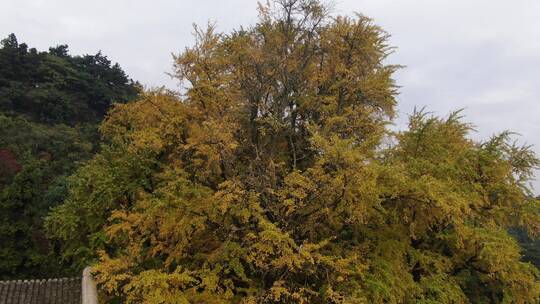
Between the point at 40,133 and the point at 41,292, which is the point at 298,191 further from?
the point at 40,133

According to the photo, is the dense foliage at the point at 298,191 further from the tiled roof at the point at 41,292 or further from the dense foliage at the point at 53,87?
the dense foliage at the point at 53,87

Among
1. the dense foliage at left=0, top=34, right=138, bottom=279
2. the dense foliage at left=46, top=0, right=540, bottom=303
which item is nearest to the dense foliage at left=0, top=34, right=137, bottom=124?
the dense foliage at left=0, top=34, right=138, bottom=279

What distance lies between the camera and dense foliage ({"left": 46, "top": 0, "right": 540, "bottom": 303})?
8.66 metres

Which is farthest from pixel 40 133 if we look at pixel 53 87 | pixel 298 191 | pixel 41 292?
pixel 298 191

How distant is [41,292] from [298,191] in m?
9.84

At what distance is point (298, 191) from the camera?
872 cm

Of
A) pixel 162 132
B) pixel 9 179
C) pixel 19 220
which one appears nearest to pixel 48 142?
pixel 9 179

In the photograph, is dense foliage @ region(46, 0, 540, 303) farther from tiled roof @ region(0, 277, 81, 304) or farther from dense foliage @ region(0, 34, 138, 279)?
dense foliage @ region(0, 34, 138, 279)

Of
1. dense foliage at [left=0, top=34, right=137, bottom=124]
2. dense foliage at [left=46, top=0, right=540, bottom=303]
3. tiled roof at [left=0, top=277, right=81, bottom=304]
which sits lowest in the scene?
tiled roof at [left=0, top=277, right=81, bottom=304]

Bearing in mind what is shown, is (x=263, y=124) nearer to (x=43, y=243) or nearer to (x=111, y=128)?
(x=111, y=128)

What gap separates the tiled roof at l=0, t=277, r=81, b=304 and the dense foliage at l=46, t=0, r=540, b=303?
1.32 meters

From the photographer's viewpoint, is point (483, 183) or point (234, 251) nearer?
point (234, 251)

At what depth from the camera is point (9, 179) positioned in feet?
72.8

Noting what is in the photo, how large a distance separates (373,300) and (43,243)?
57.5 feet
